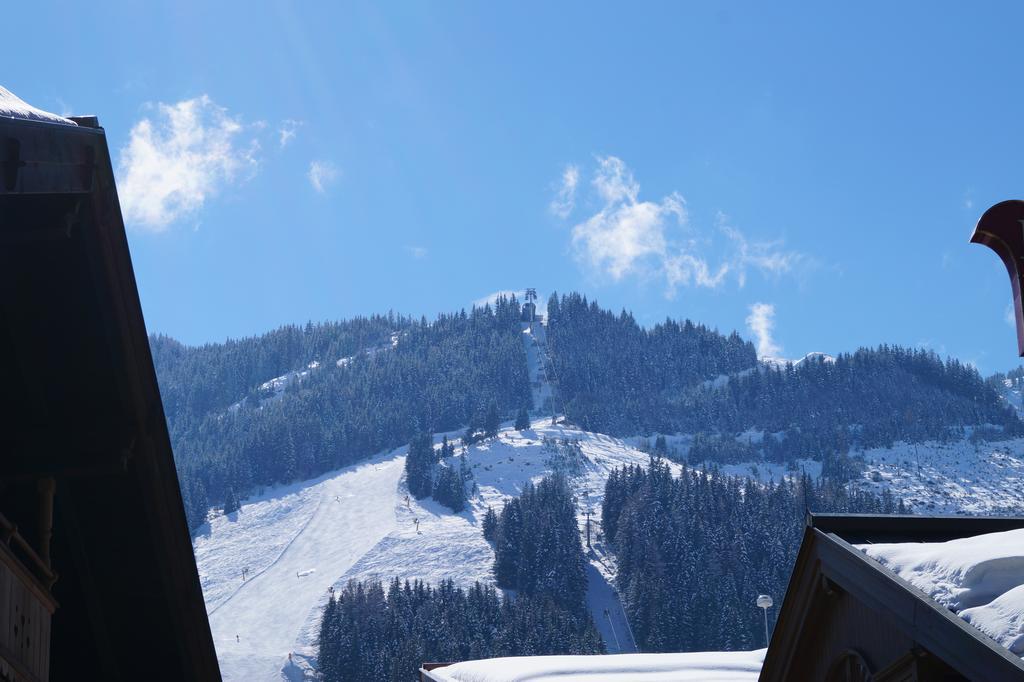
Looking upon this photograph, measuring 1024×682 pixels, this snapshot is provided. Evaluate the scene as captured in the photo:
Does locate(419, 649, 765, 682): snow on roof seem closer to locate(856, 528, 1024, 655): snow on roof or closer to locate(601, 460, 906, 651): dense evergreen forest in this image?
locate(856, 528, 1024, 655): snow on roof

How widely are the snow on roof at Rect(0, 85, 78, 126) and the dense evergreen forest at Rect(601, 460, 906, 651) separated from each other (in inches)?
5522

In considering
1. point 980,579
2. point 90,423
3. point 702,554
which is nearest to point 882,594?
point 980,579

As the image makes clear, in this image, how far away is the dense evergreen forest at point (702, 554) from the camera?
151 m

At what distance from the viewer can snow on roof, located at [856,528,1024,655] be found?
716 cm

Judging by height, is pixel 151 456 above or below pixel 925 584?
above

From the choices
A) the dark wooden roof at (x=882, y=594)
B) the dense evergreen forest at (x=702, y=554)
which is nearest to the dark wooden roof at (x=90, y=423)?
the dark wooden roof at (x=882, y=594)

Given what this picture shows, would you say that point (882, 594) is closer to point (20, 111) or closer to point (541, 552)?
point (20, 111)

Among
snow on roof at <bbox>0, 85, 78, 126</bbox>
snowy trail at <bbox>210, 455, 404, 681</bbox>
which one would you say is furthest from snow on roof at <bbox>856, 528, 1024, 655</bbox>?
snowy trail at <bbox>210, 455, 404, 681</bbox>

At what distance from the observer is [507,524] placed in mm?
186000

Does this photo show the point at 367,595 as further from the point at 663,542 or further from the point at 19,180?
the point at 19,180

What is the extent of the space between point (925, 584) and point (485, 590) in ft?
504

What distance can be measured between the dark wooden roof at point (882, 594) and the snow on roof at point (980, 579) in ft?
0.26

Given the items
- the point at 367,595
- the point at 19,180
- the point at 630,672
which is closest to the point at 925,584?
the point at 19,180

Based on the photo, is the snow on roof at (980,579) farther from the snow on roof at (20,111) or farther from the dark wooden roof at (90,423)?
the snow on roof at (20,111)
